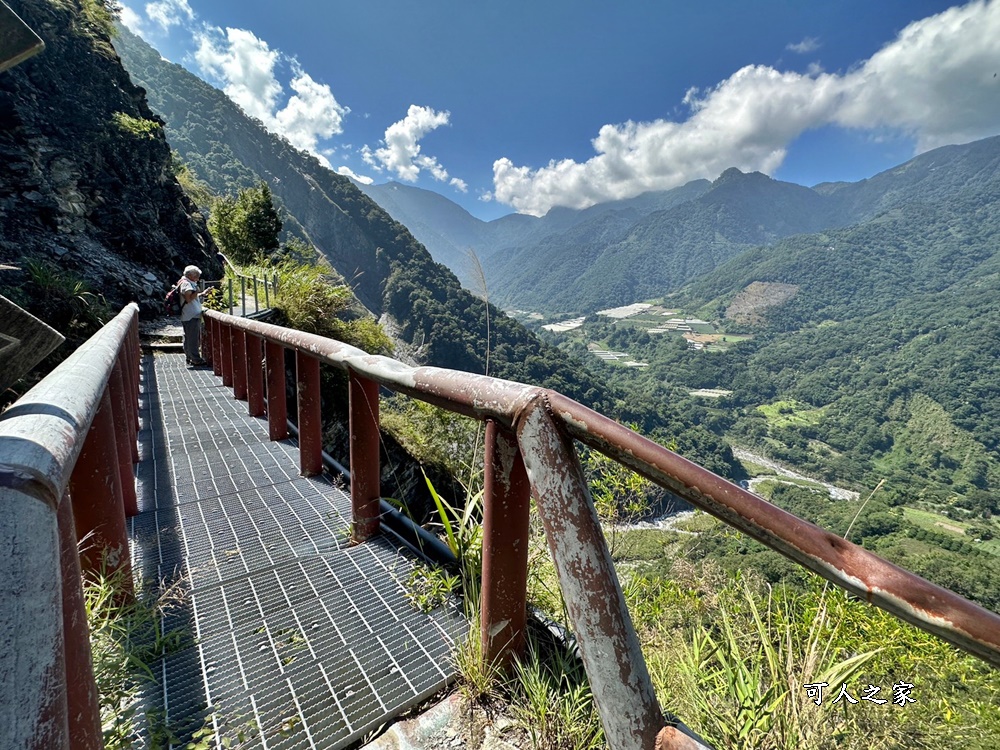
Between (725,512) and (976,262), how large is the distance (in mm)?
271088

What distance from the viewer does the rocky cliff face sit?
1023cm

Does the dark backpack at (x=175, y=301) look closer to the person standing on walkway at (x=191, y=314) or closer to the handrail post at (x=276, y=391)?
the person standing on walkway at (x=191, y=314)

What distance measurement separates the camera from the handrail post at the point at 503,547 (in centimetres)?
126

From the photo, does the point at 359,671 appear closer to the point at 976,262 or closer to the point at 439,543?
the point at 439,543

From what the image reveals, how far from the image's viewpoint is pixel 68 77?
14.9 metres

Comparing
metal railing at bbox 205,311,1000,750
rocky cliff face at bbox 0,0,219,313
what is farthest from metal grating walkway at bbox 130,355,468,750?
rocky cliff face at bbox 0,0,219,313

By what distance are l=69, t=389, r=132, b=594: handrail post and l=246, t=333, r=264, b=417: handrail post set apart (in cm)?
270

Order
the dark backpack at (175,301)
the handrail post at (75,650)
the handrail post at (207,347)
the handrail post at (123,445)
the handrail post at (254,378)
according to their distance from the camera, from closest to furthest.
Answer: the handrail post at (75,650)
the handrail post at (123,445)
the handrail post at (254,378)
the dark backpack at (175,301)
the handrail post at (207,347)

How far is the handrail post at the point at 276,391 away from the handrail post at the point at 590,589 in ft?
9.11

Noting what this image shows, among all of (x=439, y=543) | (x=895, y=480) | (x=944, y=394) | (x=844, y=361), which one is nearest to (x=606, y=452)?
(x=439, y=543)

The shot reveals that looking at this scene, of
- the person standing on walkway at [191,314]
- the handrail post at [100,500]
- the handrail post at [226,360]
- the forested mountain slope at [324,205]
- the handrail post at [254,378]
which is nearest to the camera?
the handrail post at [100,500]

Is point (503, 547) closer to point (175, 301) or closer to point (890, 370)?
point (175, 301)

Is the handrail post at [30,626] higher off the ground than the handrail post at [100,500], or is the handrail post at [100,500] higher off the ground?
the handrail post at [30,626]

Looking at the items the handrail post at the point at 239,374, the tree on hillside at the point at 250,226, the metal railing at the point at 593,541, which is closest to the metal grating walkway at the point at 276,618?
the metal railing at the point at 593,541
